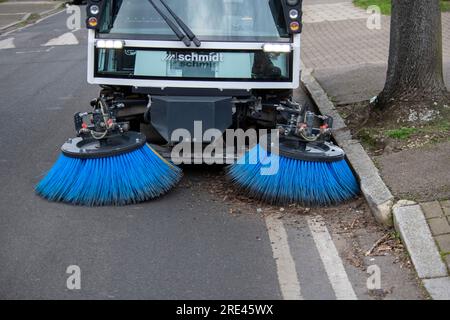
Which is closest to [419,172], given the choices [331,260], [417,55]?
[331,260]

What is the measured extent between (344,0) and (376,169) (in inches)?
705

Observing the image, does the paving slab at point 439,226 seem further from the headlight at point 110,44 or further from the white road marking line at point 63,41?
the white road marking line at point 63,41

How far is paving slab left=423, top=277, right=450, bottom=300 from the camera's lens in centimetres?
468

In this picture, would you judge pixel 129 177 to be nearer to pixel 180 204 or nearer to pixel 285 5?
pixel 180 204

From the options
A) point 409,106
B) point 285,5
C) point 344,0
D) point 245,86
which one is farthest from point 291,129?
point 344,0

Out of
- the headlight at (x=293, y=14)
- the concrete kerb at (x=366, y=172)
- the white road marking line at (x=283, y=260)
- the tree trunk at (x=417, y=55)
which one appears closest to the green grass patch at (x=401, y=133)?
the concrete kerb at (x=366, y=172)

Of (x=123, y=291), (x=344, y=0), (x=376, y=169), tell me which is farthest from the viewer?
(x=344, y=0)

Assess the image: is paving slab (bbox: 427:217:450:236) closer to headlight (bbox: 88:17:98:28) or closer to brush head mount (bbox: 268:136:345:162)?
brush head mount (bbox: 268:136:345:162)

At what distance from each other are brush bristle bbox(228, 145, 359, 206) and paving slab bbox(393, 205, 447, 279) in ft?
2.33

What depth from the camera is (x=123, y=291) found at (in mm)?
4746

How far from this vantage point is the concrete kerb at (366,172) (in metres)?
5.95

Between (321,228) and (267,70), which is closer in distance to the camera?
(321,228)

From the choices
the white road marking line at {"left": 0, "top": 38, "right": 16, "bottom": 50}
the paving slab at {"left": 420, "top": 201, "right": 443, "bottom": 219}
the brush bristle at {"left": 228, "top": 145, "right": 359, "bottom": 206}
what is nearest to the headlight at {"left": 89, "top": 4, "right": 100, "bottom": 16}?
the brush bristle at {"left": 228, "top": 145, "right": 359, "bottom": 206}

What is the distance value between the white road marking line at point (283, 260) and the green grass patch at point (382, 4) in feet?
45.6
